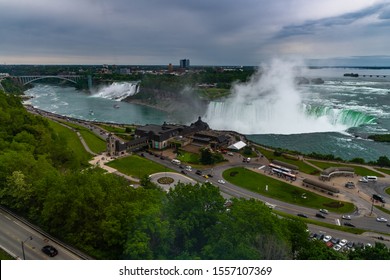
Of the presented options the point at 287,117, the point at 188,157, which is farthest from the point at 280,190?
the point at 287,117

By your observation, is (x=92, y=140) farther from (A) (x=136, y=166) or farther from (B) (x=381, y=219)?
(B) (x=381, y=219)

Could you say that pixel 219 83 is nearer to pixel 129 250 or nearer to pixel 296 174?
pixel 296 174

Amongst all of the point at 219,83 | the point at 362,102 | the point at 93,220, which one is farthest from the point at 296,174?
the point at 219,83

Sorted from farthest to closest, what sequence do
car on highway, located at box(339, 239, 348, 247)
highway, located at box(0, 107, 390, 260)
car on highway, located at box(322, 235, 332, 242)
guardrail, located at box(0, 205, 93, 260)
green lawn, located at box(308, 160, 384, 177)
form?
green lawn, located at box(308, 160, 384, 177)
car on highway, located at box(322, 235, 332, 242)
car on highway, located at box(339, 239, 348, 247)
highway, located at box(0, 107, 390, 260)
guardrail, located at box(0, 205, 93, 260)

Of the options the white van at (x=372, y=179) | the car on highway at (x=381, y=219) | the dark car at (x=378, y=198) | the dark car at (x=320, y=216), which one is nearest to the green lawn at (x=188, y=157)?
the dark car at (x=320, y=216)

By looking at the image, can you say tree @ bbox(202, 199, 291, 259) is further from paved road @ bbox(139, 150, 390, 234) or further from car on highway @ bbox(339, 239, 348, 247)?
paved road @ bbox(139, 150, 390, 234)

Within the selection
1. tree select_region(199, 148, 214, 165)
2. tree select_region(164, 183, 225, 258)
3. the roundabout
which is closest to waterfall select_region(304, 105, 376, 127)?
tree select_region(199, 148, 214, 165)
